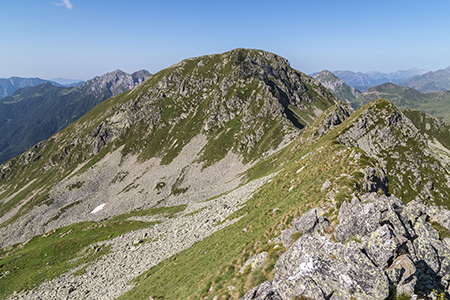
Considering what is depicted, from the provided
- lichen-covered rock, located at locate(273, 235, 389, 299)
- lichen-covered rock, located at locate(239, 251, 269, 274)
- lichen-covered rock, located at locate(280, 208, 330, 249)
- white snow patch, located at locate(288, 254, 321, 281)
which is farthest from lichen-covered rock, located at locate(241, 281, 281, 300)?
lichen-covered rock, located at locate(280, 208, 330, 249)

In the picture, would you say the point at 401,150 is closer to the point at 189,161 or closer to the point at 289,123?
the point at 289,123

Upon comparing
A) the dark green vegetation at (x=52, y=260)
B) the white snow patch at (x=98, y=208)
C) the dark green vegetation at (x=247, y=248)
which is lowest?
the white snow patch at (x=98, y=208)

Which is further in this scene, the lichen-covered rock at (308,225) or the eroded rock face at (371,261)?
the lichen-covered rock at (308,225)

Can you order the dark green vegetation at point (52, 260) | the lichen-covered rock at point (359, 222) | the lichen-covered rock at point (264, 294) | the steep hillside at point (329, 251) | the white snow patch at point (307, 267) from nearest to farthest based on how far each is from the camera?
the steep hillside at point (329, 251) < the white snow patch at point (307, 267) < the lichen-covered rock at point (264, 294) < the lichen-covered rock at point (359, 222) < the dark green vegetation at point (52, 260)

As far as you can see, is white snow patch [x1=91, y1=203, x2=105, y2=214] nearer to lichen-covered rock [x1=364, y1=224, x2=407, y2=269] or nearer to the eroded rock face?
the eroded rock face

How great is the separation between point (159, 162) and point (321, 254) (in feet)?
479

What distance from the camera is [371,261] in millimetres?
11867

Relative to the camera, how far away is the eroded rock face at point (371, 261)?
11.1 meters

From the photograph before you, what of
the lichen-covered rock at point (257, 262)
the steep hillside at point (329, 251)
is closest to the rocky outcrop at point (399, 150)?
the steep hillside at point (329, 251)

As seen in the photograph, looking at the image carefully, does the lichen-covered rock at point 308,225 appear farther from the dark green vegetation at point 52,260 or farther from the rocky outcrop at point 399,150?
the dark green vegetation at point 52,260

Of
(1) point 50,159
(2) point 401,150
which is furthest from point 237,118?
(1) point 50,159

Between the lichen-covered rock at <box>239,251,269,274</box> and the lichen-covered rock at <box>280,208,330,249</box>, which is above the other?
the lichen-covered rock at <box>280,208,330,249</box>

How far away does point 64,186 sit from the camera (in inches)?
5290

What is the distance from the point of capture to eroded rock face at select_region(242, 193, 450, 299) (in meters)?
11.1
